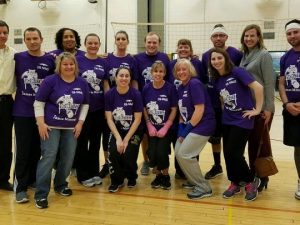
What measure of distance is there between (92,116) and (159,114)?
0.75 meters

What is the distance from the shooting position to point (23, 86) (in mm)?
3350

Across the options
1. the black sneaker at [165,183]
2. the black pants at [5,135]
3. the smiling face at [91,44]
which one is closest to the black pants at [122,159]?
the black sneaker at [165,183]

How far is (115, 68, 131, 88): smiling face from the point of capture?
355 cm

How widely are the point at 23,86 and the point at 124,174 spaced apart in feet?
4.57

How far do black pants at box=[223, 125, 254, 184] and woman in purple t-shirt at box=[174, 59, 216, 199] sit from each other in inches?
7.7

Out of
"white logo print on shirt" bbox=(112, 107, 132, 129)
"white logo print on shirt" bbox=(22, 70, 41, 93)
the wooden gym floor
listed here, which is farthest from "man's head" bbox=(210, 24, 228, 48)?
"white logo print on shirt" bbox=(22, 70, 41, 93)

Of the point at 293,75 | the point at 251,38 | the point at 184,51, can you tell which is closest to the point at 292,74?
the point at 293,75

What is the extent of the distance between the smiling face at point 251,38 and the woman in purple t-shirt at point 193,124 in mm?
622

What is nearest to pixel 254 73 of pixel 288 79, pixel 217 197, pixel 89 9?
pixel 288 79

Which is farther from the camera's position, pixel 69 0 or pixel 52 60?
pixel 69 0

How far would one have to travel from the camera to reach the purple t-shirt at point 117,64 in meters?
3.89

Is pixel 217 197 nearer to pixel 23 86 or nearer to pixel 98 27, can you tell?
pixel 23 86

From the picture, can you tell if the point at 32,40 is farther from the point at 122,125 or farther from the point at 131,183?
the point at 131,183

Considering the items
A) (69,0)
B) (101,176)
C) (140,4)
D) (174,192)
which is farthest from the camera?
(69,0)
